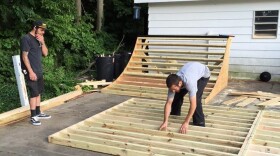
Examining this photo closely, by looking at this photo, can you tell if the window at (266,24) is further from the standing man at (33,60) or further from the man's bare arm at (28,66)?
the man's bare arm at (28,66)

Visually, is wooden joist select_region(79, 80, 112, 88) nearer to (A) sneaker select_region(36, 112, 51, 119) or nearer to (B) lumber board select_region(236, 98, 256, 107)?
(A) sneaker select_region(36, 112, 51, 119)

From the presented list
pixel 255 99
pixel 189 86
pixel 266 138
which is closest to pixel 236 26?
pixel 255 99

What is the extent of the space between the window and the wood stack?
88.3 inches

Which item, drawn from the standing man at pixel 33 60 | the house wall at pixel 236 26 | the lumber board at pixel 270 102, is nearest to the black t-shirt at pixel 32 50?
the standing man at pixel 33 60

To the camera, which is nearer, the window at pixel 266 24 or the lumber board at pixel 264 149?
the lumber board at pixel 264 149

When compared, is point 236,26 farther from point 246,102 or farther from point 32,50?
point 32,50

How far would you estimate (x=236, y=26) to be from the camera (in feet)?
28.7

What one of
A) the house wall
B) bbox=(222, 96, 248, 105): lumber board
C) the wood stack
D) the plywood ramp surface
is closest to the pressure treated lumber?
the plywood ramp surface

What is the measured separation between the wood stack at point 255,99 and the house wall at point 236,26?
189 centimetres

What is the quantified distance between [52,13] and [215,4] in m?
4.57

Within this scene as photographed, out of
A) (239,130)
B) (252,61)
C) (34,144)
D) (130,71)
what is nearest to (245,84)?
(252,61)

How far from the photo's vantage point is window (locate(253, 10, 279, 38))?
8398 millimetres

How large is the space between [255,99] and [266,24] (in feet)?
9.35

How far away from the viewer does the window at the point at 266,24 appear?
27.6 feet
